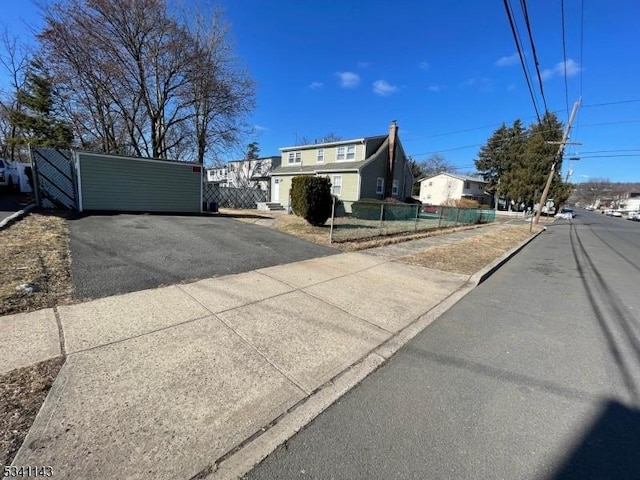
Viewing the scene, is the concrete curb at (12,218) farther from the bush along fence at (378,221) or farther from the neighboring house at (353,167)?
the neighboring house at (353,167)

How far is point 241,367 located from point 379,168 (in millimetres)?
21955

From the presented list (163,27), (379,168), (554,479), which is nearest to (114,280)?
(554,479)

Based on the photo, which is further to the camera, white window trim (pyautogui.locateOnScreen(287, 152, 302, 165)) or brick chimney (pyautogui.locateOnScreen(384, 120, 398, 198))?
white window trim (pyautogui.locateOnScreen(287, 152, 302, 165))

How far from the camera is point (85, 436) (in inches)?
72.5

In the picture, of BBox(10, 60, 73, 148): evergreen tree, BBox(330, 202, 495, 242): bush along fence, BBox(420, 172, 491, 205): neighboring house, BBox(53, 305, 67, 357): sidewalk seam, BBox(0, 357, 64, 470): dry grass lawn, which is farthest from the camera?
BBox(420, 172, 491, 205): neighboring house

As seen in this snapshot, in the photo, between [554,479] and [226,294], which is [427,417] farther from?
[226,294]

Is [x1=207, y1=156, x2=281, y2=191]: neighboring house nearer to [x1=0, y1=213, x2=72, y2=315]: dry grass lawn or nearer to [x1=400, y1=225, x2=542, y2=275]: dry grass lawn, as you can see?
[x1=400, y1=225, x2=542, y2=275]: dry grass lawn

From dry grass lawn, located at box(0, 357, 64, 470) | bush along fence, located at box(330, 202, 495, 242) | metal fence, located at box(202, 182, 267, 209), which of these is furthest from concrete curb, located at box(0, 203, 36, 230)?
metal fence, located at box(202, 182, 267, 209)

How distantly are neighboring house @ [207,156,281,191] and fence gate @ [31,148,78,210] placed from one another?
1874 centimetres

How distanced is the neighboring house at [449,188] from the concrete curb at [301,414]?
4459cm

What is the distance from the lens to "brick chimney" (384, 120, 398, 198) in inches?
912

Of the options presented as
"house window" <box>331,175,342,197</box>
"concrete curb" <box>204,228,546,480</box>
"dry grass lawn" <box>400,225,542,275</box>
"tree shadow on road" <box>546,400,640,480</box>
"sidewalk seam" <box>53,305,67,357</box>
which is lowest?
"concrete curb" <box>204,228,546,480</box>

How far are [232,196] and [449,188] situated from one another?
3502 centimetres

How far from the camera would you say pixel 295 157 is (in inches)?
1022
